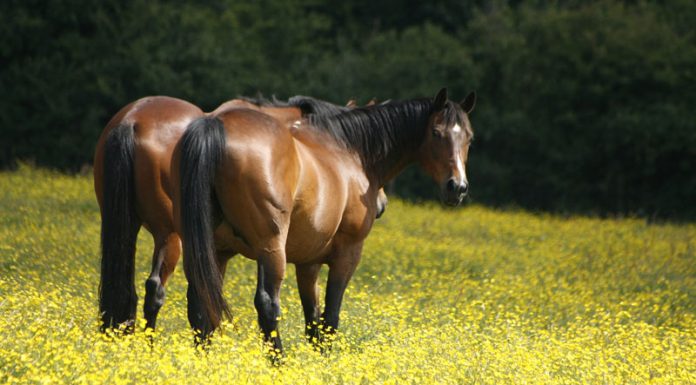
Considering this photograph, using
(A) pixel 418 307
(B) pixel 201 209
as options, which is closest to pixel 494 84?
(A) pixel 418 307

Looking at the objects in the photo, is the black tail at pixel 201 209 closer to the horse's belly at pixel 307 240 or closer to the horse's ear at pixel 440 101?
the horse's belly at pixel 307 240

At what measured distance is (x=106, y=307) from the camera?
316 inches

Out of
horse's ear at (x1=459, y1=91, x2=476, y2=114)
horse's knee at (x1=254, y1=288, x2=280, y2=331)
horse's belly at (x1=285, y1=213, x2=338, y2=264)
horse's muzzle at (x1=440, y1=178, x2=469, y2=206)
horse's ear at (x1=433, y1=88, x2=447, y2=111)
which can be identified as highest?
horse's ear at (x1=433, y1=88, x2=447, y2=111)

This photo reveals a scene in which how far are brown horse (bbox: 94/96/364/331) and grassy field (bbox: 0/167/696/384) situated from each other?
0.30 metres

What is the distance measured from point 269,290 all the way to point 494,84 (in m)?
30.3

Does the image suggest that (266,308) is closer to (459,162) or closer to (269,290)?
(269,290)

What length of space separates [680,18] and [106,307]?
103ft

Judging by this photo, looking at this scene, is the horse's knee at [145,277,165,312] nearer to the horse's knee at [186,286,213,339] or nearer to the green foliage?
the horse's knee at [186,286,213,339]

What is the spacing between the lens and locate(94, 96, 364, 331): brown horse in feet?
26.5

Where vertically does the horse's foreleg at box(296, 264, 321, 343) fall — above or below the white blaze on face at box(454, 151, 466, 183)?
below

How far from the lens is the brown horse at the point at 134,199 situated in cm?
806

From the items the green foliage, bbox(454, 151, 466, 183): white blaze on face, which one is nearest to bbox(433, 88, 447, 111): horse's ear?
bbox(454, 151, 466, 183): white blaze on face

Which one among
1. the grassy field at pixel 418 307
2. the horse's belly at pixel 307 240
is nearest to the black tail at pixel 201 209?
the grassy field at pixel 418 307

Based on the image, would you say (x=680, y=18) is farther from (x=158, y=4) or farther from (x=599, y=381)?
(x=599, y=381)
